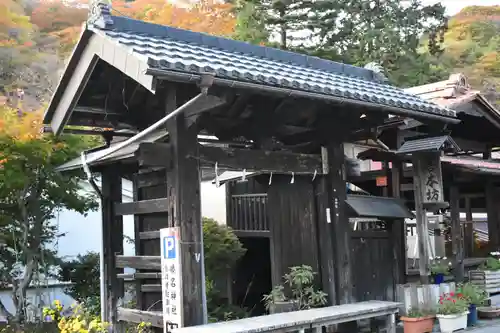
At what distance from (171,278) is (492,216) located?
12.4 meters

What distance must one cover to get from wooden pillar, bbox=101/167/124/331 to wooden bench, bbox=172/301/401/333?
285 cm

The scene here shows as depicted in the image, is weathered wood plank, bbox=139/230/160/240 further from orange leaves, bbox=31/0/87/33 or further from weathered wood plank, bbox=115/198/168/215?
orange leaves, bbox=31/0/87/33

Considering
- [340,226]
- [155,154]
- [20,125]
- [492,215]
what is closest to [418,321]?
[340,226]

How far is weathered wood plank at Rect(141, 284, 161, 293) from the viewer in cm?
937

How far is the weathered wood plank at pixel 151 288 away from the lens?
30.7ft

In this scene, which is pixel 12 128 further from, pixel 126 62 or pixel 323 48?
pixel 323 48

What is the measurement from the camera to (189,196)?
7559mm

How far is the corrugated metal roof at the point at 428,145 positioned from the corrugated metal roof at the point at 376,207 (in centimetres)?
107

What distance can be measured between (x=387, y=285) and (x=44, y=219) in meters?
7.63

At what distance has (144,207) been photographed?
857cm

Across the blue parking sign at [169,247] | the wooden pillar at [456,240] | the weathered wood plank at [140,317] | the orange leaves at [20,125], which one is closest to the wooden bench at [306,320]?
the blue parking sign at [169,247]

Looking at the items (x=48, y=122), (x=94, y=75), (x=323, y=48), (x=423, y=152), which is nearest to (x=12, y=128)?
(x=48, y=122)

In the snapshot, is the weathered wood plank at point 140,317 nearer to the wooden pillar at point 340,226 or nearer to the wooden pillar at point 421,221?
the wooden pillar at point 340,226

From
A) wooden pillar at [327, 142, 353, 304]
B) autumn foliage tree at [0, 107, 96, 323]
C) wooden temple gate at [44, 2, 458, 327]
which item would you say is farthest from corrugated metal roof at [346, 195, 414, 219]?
autumn foliage tree at [0, 107, 96, 323]
